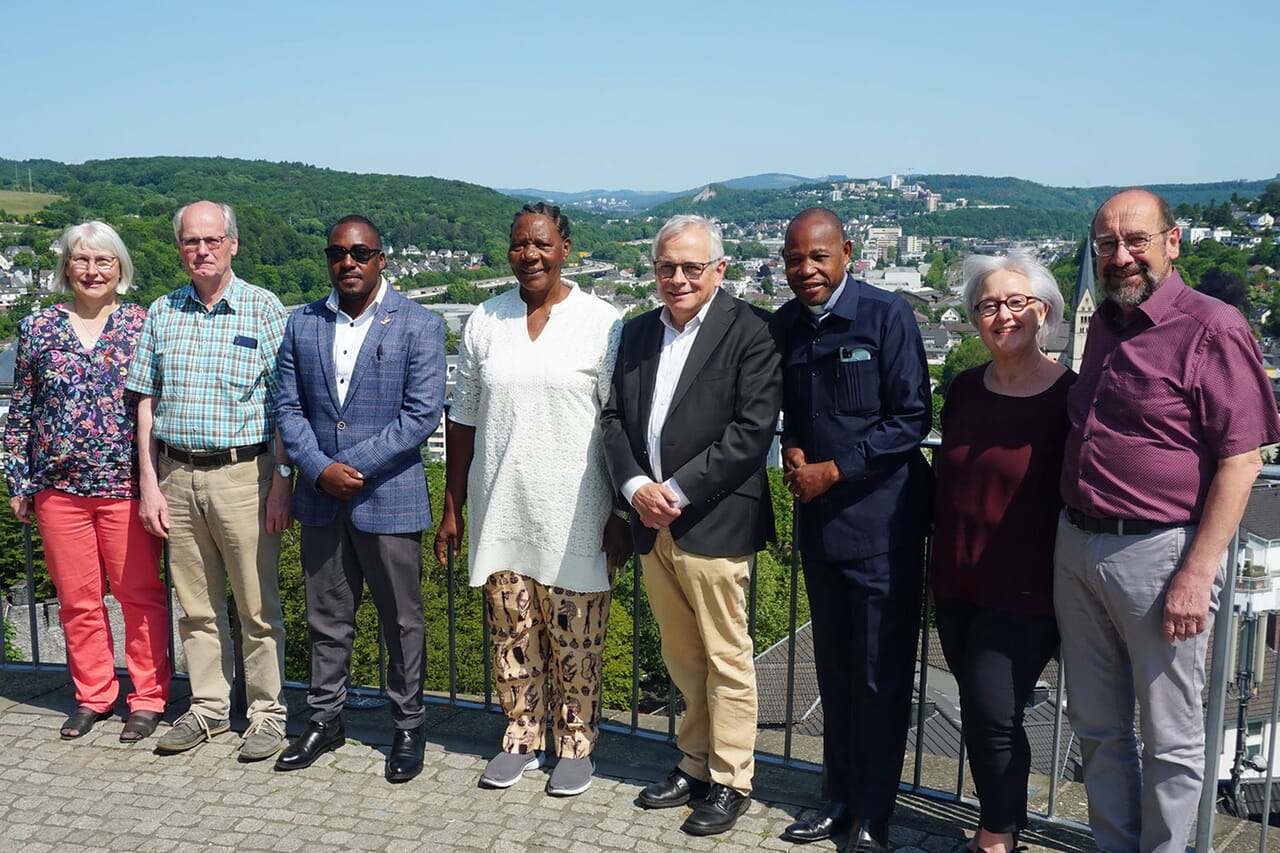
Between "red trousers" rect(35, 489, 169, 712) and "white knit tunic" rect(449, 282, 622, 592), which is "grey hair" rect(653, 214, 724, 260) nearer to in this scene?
"white knit tunic" rect(449, 282, 622, 592)

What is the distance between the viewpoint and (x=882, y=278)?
172625 millimetres

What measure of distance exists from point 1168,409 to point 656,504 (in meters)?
Answer: 1.40

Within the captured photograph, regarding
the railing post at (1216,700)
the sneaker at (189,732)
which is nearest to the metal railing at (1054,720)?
the railing post at (1216,700)

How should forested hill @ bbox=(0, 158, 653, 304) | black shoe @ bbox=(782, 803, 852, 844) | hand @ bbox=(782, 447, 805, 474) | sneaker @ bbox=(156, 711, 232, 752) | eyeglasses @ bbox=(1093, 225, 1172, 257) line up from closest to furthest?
eyeglasses @ bbox=(1093, 225, 1172, 257)
hand @ bbox=(782, 447, 805, 474)
black shoe @ bbox=(782, 803, 852, 844)
sneaker @ bbox=(156, 711, 232, 752)
forested hill @ bbox=(0, 158, 653, 304)

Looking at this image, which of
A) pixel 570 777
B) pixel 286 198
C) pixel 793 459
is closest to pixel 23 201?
pixel 286 198

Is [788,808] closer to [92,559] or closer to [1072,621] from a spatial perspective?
[1072,621]

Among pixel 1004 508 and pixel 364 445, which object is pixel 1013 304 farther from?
pixel 364 445

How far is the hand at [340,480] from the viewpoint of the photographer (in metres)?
3.62

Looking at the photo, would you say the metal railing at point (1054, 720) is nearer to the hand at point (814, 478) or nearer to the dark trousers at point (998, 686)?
the dark trousers at point (998, 686)

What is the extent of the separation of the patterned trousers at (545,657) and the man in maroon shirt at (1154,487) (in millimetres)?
1515

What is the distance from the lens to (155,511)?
398 centimetres

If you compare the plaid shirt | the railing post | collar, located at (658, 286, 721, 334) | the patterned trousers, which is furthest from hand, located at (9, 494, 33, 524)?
the railing post

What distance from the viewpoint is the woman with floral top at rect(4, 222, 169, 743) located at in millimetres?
3998

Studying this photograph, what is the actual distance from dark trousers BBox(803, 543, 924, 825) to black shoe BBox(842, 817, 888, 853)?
0.02m
